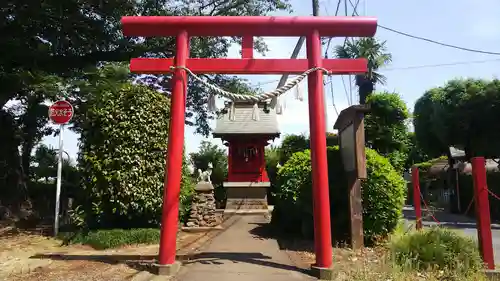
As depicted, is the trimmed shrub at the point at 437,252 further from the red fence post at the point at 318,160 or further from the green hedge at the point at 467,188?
the green hedge at the point at 467,188

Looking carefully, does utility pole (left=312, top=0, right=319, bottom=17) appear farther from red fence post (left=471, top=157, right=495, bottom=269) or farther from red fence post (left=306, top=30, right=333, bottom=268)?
red fence post (left=471, top=157, right=495, bottom=269)

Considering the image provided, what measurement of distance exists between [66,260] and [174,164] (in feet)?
8.95

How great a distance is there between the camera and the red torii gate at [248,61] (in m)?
6.43

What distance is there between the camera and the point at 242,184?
60.5 ft

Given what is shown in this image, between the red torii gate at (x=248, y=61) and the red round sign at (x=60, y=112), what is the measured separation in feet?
12.1

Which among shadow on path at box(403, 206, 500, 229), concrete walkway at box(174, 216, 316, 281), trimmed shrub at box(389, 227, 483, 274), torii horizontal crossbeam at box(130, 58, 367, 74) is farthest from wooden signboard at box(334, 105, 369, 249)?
shadow on path at box(403, 206, 500, 229)

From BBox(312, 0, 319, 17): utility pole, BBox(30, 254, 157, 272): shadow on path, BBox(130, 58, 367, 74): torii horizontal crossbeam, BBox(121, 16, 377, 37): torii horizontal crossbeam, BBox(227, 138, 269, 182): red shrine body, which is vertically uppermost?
BBox(312, 0, 319, 17): utility pole

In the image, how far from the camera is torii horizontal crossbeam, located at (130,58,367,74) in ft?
22.0

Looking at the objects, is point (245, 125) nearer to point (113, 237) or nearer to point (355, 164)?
point (113, 237)

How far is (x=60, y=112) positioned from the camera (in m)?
9.52

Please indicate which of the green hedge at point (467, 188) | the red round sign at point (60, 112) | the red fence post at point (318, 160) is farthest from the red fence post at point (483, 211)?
the green hedge at point (467, 188)

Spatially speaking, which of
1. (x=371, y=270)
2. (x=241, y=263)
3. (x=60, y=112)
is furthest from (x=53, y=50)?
(x=371, y=270)

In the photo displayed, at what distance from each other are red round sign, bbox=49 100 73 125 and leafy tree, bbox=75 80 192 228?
60 centimetres

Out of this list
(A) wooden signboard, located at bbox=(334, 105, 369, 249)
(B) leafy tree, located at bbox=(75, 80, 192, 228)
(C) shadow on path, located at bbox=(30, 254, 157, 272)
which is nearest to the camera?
(C) shadow on path, located at bbox=(30, 254, 157, 272)
